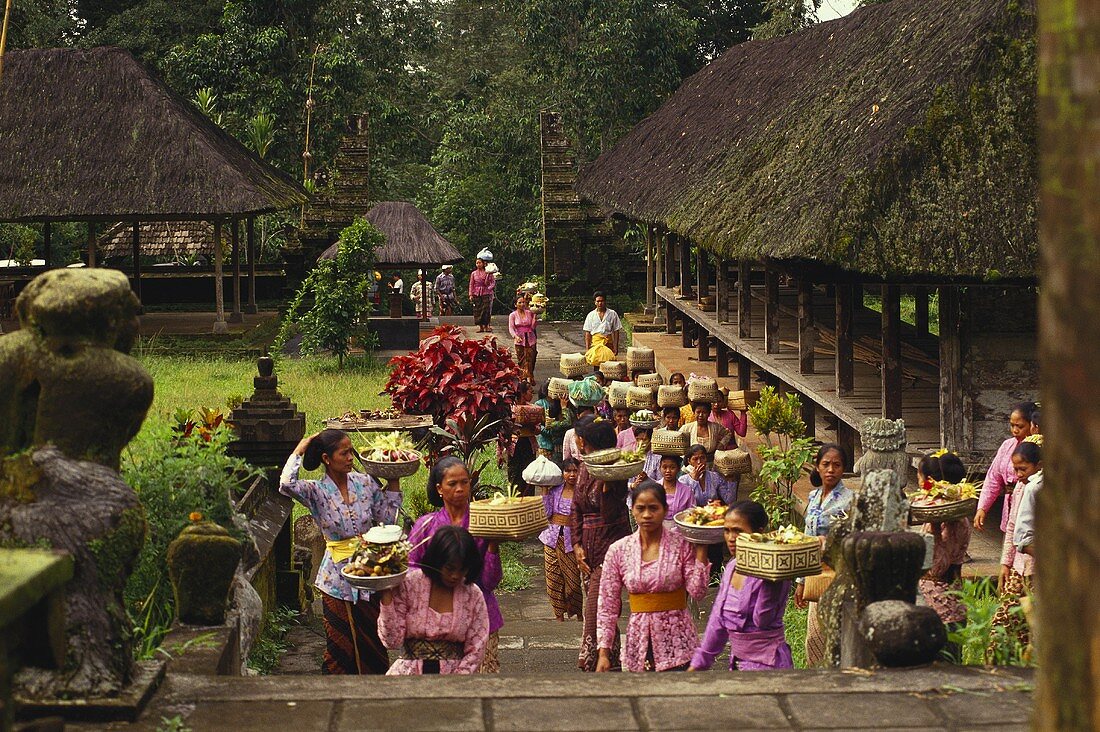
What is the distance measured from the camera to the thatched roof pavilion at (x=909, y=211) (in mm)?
10438

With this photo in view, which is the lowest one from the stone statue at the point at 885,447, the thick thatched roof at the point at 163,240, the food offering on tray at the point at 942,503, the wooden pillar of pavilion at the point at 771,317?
the food offering on tray at the point at 942,503

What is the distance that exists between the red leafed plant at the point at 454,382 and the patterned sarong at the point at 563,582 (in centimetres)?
270

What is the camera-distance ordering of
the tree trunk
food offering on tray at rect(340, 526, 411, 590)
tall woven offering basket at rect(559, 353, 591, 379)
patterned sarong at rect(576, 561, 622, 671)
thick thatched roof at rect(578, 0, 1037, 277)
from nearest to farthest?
the tree trunk → food offering on tray at rect(340, 526, 411, 590) → patterned sarong at rect(576, 561, 622, 671) → thick thatched roof at rect(578, 0, 1037, 277) → tall woven offering basket at rect(559, 353, 591, 379)

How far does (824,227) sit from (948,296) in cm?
99

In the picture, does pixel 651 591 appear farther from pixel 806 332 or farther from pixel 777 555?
pixel 806 332

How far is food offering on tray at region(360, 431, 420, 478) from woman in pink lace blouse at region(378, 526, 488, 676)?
239 cm

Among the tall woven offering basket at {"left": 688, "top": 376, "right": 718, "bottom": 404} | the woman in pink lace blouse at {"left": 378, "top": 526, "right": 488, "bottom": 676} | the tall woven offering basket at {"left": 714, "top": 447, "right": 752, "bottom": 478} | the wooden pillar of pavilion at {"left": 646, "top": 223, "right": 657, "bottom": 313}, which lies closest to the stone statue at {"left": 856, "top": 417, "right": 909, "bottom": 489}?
the woman in pink lace blouse at {"left": 378, "top": 526, "right": 488, "bottom": 676}

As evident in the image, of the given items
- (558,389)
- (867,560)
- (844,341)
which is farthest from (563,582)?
(558,389)

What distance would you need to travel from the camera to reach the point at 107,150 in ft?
79.6

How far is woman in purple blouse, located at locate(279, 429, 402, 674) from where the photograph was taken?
757 centimetres

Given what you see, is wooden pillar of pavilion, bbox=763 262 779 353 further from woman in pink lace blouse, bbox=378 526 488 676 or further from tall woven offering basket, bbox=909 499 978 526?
woman in pink lace blouse, bbox=378 526 488 676

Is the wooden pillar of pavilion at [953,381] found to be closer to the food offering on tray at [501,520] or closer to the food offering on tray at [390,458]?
the food offering on tray at [390,458]

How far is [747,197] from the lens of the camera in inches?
548

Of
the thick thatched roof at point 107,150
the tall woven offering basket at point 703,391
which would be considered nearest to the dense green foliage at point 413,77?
the thick thatched roof at point 107,150
